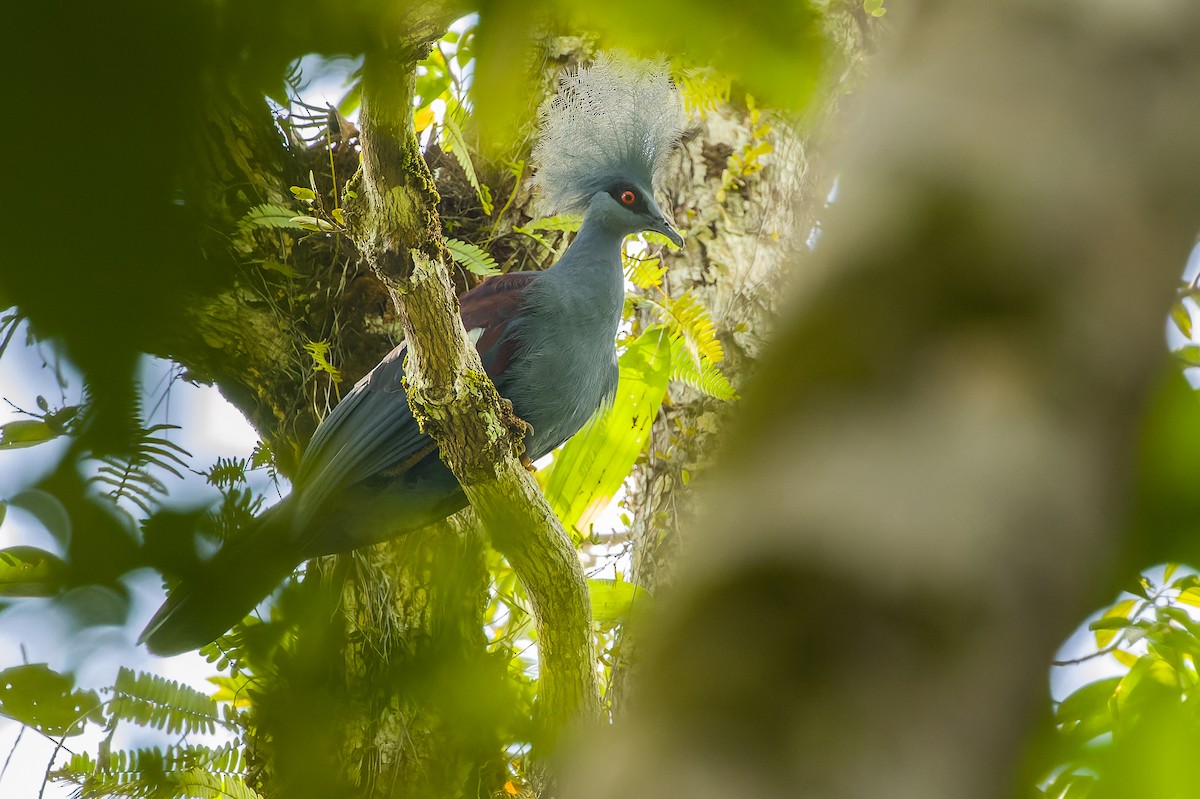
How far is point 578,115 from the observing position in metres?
2.83

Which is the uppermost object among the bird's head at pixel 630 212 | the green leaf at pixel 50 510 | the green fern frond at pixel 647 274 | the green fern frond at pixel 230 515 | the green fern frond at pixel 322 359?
the bird's head at pixel 630 212

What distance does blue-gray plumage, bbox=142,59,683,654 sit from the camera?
8.14 ft

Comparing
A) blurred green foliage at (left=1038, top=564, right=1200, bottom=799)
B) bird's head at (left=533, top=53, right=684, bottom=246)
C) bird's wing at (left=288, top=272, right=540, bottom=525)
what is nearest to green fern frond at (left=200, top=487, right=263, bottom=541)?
blurred green foliage at (left=1038, top=564, right=1200, bottom=799)

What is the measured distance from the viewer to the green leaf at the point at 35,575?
437 millimetres

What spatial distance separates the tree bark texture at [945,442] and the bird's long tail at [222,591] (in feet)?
0.76

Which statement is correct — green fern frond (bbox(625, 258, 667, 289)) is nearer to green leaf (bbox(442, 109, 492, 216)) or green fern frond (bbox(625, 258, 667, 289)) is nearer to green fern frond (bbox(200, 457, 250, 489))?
green leaf (bbox(442, 109, 492, 216))

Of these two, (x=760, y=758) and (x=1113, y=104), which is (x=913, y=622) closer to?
(x=760, y=758)

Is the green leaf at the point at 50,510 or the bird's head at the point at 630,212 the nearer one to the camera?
the green leaf at the point at 50,510

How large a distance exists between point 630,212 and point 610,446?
69 cm

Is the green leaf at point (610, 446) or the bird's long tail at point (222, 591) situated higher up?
the green leaf at point (610, 446)

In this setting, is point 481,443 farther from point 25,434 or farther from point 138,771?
point 25,434

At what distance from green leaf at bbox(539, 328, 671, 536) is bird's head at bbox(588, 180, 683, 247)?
11.8 inches

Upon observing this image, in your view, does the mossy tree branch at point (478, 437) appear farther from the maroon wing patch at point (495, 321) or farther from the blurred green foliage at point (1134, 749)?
the blurred green foliage at point (1134, 749)

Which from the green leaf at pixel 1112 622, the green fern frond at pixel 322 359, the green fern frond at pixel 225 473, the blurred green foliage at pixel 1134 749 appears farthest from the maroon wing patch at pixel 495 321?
the green fern frond at pixel 225 473
